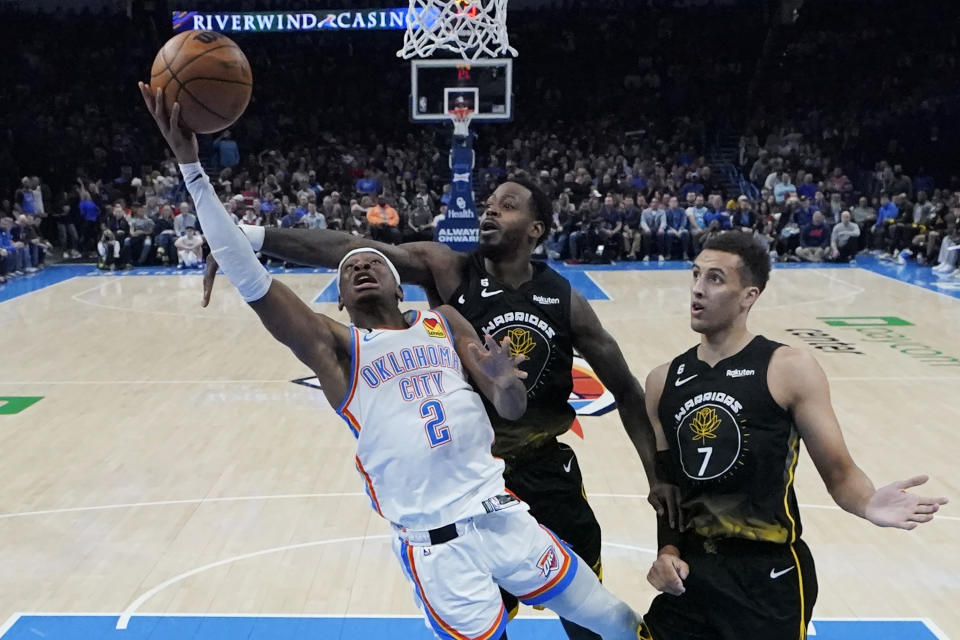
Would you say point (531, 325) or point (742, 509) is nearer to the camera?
point (742, 509)

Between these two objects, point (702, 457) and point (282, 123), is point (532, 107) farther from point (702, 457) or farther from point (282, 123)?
point (702, 457)

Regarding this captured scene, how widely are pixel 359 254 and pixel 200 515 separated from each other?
331cm

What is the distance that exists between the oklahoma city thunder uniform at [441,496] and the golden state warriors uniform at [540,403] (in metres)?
0.40

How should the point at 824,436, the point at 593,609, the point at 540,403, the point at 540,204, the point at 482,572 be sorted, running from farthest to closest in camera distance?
1. the point at 540,204
2. the point at 540,403
3. the point at 593,609
4. the point at 482,572
5. the point at 824,436

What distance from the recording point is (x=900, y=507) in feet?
8.72

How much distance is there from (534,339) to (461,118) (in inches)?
606

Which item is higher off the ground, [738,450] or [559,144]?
[738,450]

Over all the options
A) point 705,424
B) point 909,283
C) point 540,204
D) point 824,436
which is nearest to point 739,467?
point 705,424

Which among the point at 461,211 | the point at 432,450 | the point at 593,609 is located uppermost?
the point at 432,450

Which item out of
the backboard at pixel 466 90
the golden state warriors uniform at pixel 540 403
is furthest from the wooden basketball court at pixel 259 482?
the backboard at pixel 466 90

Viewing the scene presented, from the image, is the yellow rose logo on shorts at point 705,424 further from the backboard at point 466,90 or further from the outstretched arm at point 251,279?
the backboard at point 466,90

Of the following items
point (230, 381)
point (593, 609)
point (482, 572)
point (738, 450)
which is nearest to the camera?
point (738, 450)

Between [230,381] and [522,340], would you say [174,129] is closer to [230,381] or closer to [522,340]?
[522,340]

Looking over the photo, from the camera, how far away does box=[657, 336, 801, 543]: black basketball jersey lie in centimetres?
300
